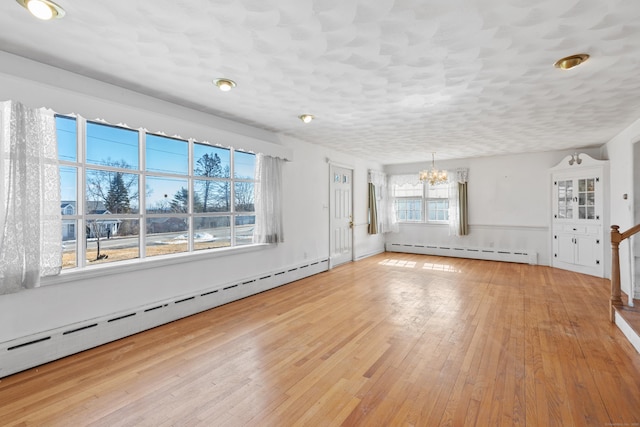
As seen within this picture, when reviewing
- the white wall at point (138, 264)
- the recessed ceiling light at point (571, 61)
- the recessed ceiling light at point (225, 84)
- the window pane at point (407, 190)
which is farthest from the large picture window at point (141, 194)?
the window pane at point (407, 190)

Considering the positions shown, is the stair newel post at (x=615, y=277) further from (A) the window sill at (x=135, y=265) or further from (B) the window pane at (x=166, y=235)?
(B) the window pane at (x=166, y=235)

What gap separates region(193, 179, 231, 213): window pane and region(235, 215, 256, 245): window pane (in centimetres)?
28

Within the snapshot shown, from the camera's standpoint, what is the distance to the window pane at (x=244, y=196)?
4422 millimetres

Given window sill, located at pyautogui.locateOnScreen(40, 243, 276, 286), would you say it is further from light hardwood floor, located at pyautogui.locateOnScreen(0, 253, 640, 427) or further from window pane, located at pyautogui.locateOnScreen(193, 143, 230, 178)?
window pane, located at pyautogui.locateOnScreen(193, 143, 230, 178)

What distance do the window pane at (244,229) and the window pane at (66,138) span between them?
2.07 m

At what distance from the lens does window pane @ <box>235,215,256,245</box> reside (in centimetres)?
443

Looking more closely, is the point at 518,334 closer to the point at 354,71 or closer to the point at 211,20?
the point at 354,71

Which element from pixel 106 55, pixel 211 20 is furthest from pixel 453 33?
pixel 106 55

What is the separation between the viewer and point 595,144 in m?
5.72

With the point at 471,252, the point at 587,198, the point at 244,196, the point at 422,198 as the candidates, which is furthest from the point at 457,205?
the point at 244,196

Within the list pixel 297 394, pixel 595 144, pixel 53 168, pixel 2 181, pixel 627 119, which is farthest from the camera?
pixel 595 144

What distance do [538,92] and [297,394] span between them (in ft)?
12.2

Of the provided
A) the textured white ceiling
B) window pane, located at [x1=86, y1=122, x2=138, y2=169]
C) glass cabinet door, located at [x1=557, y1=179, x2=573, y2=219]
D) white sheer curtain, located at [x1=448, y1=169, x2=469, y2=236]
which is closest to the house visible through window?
white sheer curtain, located at [x1=448, y1=169, x2=469, y2=236]

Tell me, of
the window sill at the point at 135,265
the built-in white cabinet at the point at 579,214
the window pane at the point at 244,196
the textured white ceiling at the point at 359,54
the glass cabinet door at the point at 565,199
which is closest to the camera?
the textured white ceiling at the point at 359,54
